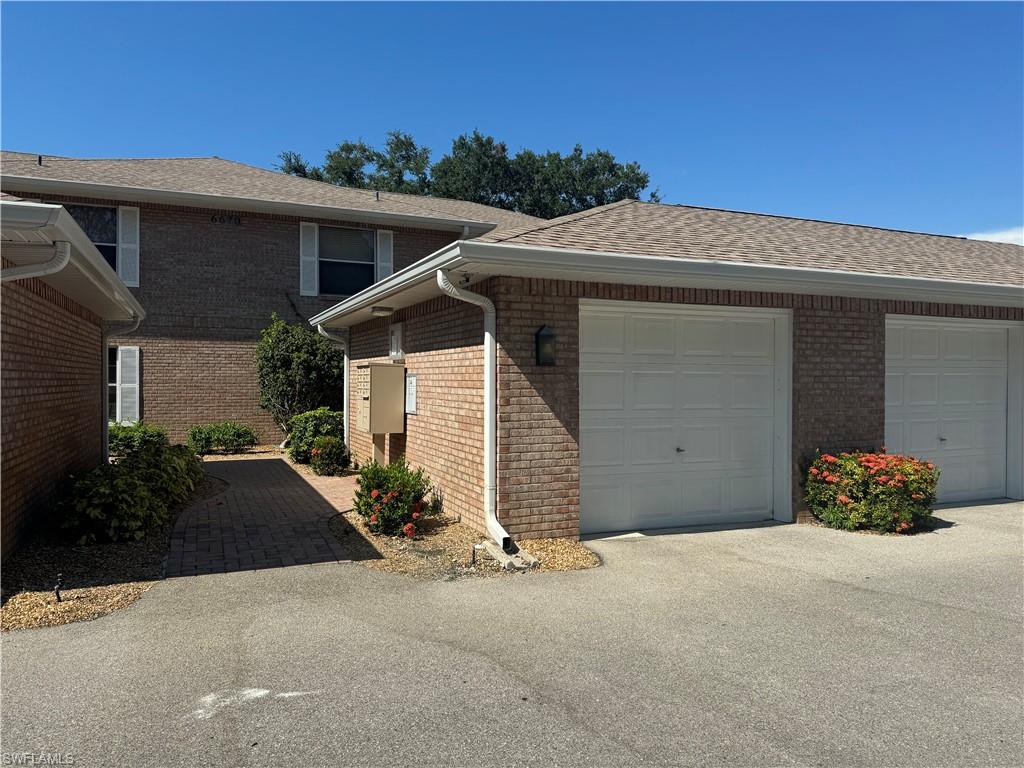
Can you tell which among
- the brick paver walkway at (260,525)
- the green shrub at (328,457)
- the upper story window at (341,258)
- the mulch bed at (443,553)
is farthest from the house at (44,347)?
the upper story window at (341,258)

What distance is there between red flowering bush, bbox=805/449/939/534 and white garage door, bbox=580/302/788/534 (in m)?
0.48

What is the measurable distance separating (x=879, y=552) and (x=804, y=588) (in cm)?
166

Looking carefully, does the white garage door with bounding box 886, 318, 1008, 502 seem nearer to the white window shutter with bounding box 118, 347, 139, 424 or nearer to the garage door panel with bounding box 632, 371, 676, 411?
the garage door panel with bounding box 632, 371, 676, 411

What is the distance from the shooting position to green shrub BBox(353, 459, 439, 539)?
7270 mm

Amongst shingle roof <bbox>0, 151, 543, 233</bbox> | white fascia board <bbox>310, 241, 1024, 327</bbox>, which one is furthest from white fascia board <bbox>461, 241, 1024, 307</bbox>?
shingle roof <bbox>0, 151, 543, 233</bbox>

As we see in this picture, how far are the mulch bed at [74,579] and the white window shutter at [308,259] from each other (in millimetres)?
10624

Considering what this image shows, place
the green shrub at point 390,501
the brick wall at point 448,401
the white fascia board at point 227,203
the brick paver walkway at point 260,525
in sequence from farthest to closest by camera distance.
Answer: the white fascia board at point 227,203 → the green shrub at point 390,501 → the brick wall at point 448,401 → the brick paver walkway at point 260,525

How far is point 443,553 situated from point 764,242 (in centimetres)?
546

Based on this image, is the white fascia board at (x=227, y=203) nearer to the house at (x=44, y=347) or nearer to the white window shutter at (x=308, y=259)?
the white window shutter at (x=308, y=259)

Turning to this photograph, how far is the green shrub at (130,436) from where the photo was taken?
13.5 m

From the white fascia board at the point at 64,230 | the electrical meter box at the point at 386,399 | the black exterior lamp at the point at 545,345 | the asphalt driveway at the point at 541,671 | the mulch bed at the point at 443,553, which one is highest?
the white fascia board at the point at 64,230

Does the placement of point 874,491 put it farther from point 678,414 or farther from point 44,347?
point 44,347

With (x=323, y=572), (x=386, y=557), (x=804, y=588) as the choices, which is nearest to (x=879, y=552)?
(x=804, y=588)

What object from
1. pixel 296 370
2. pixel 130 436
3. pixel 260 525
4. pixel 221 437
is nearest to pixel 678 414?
pixel 260 525
